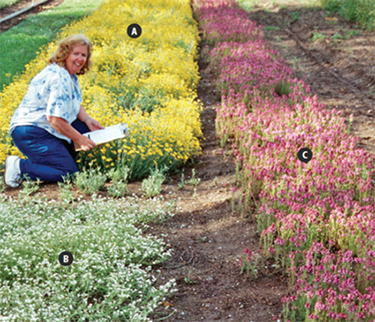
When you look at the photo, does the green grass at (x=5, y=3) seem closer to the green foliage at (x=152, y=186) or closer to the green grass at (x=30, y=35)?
the green grass at (x=30, y=35)

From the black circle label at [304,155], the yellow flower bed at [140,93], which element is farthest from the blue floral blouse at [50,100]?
the black circle label at [304,155]

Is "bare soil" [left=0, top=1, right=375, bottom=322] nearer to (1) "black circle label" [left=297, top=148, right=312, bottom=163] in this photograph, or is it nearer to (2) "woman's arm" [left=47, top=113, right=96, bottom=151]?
(2) "woman's arm" [left=47, top=113, right=96, bottom=151]

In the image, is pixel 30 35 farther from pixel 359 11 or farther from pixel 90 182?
pixel 359 11

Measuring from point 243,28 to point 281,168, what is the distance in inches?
300

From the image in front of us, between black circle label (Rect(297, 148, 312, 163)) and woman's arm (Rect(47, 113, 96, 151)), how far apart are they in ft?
7.23

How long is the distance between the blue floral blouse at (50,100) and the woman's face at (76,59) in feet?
0.31

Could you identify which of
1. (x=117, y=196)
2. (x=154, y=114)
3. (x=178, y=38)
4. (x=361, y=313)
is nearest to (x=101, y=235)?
(x=117, y=196)

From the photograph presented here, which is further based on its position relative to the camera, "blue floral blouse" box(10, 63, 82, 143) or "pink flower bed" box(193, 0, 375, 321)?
"blue floral blouse" box(10, 63, 82, 143)

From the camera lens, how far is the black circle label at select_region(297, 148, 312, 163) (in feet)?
16.8

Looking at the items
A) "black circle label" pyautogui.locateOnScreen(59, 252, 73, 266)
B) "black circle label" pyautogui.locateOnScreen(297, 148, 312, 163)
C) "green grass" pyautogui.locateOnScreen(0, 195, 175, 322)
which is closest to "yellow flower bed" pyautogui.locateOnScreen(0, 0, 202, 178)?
"green grass" pyautogui.locateOnScreen(0, 195, 175, 322)

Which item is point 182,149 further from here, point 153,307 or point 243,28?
point 243,28

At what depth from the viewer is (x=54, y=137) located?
5.45 metres

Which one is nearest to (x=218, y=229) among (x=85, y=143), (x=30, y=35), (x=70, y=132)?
A: (x=85, y=143)

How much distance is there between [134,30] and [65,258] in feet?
25.1
